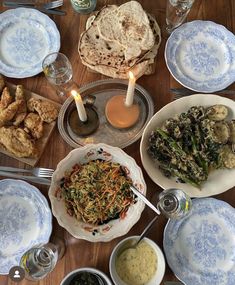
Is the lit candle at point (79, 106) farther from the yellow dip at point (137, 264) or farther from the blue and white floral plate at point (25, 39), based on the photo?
the yellow dip at point (137, 264)

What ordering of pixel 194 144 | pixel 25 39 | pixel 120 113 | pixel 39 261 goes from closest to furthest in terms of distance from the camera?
pixel 39 261 < pixel 194 144 < pixel 120 113 < pixel 25 39


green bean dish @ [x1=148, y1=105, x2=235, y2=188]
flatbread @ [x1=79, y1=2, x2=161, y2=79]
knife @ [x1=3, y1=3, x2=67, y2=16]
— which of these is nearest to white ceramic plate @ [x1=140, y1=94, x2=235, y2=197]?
green bean dish @ [x1=148, y1=105, x2=235, y2=188]

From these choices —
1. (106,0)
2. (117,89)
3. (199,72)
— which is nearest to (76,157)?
(117,89)

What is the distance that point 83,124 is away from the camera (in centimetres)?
157

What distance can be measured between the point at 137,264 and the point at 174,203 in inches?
10.5

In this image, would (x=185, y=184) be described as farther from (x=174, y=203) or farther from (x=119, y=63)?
(x=119, y=63)

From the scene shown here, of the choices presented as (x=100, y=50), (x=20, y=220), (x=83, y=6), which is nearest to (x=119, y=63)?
(x=100, y=50)

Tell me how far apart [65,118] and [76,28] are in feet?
1.47

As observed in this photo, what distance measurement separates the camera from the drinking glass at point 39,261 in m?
1.29

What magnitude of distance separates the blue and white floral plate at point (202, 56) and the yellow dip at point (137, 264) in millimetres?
707

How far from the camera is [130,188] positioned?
134 cm

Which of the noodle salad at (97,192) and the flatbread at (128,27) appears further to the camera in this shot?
the flatbread at (128,27)

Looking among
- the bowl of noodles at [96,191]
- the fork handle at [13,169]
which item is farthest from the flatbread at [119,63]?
the fork handle at [13,169]

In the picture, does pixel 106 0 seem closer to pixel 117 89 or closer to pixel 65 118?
pixel 117 89
